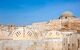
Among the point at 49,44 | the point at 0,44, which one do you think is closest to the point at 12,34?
the point at 0,44

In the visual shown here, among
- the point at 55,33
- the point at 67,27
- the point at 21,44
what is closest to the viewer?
the point at 21,44

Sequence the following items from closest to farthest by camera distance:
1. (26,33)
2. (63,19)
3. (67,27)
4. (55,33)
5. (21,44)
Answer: (21,44), (26,33), (55,33), (67,27), (63,19)

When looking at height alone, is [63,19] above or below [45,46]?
above

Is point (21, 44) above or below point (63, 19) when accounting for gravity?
below

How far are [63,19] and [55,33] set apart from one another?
17008 millimetres

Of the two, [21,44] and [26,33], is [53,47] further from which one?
[26,33]

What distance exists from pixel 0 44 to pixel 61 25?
20.5m

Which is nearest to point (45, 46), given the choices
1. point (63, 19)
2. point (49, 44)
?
point (49, 44)

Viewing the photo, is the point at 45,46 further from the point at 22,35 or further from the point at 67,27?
the point at 67,27

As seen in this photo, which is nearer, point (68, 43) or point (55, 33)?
point (68, 43)

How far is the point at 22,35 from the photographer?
12.0 meters

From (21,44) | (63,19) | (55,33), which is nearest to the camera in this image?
(21,44)

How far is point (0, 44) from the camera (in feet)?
32.1

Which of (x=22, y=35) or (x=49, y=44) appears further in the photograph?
(x=22, y=35)
